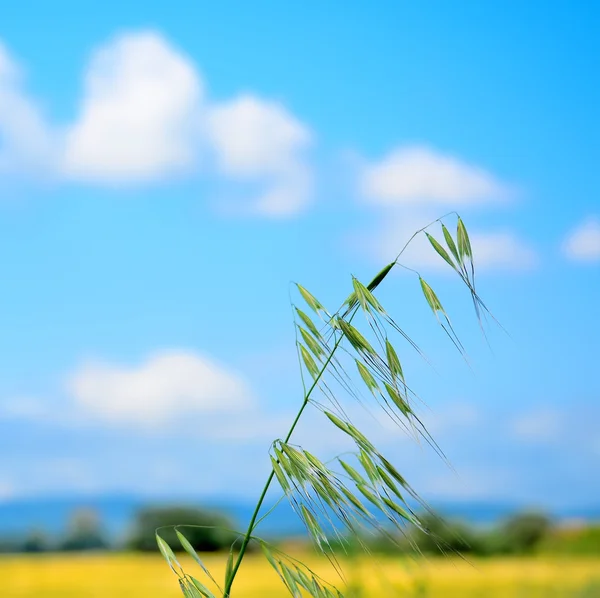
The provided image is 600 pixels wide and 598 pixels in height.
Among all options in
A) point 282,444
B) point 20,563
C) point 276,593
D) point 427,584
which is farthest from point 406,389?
point 20,563

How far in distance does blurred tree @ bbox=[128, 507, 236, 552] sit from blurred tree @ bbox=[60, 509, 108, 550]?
1.45ft

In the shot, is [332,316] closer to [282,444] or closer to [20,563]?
[282,444]

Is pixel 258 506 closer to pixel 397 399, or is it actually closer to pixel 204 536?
pixel 397 399

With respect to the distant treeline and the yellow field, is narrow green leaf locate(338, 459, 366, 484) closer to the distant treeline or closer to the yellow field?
the yellow field

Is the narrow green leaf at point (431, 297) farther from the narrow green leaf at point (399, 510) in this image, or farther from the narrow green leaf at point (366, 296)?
the narrow green leaf at point (399, 510)

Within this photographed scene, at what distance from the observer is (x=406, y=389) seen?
3.56 ft

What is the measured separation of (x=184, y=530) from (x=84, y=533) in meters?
1.36

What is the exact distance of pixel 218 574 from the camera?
4570 mm

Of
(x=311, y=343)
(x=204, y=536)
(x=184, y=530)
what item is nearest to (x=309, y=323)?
(x=311, y=343)

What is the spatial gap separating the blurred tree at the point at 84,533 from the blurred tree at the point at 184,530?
0.44 m

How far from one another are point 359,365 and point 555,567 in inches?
189

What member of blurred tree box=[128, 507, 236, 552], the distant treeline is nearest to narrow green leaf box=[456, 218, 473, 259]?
the distant treeline

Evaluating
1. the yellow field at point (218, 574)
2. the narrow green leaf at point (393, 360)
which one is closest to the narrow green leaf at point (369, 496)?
the narrow green leaf at point (393, 360)

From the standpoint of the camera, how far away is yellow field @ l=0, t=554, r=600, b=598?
494 cm
